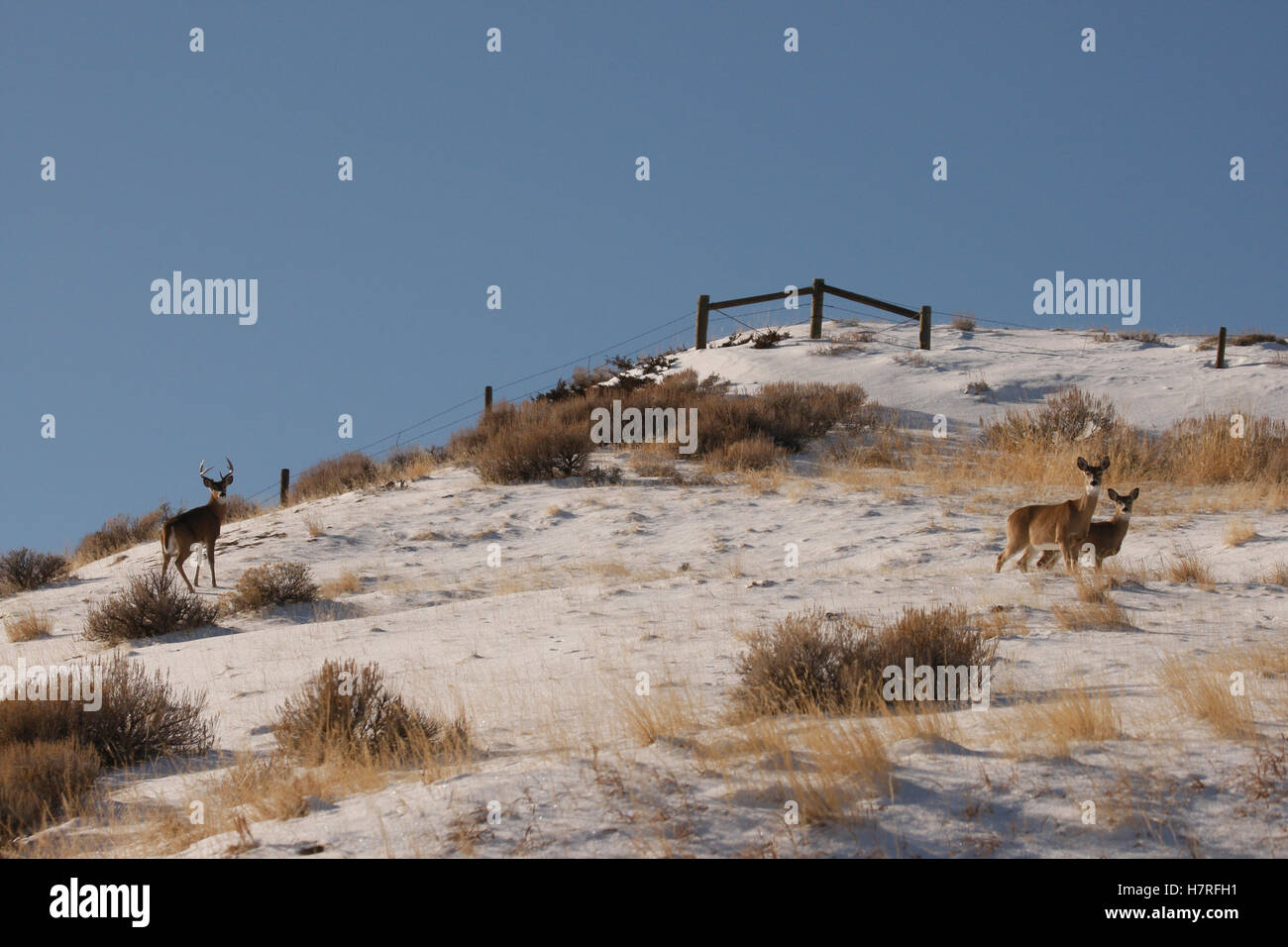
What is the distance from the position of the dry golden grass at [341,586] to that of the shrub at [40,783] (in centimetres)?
703

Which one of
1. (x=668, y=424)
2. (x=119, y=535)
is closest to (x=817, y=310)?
(x=668, y=424)

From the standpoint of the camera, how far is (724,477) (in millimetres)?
18812

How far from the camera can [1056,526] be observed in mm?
10531

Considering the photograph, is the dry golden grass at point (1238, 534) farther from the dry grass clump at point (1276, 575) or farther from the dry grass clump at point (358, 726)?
the dry grass clump at point (358, 726)

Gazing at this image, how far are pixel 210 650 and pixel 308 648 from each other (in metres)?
1.27

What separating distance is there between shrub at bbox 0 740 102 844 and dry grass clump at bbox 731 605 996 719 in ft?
12.1

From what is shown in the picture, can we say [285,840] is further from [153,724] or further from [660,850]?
[153,724]

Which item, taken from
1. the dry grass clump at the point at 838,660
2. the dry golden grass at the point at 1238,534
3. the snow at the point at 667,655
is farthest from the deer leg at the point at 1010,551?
the dry grass clump at the point at 838,660

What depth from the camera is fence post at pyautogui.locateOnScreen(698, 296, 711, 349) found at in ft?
100

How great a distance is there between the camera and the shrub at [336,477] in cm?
2238

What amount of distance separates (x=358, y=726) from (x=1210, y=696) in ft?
15.2

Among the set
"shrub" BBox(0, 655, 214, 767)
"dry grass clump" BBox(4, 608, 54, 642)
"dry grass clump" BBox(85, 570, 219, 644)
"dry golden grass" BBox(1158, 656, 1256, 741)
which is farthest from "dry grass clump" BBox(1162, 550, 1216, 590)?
"dry grass clump" BBox(4, 608, 54, 642)

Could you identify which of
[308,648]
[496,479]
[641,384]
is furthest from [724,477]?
[308,648]

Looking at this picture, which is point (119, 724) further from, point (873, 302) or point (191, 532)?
point (873, 302)
